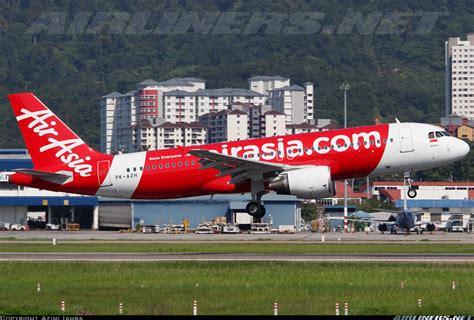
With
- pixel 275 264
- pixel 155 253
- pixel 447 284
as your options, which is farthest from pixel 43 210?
pixel 447 284

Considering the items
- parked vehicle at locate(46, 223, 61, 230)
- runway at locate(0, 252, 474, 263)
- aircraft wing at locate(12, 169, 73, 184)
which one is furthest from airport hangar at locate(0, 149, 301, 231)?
runway at locate(0, 252, 474, 263)

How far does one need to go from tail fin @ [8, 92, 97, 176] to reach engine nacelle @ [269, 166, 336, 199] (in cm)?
1253

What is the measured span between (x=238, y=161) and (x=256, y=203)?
3241 millimetres

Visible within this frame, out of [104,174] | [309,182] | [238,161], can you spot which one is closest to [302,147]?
[309,182]

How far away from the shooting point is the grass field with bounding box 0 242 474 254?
7762 cm

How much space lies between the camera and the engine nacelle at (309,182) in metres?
72.0

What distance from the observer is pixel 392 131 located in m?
72.8

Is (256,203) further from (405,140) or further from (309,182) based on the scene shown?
(405,140)

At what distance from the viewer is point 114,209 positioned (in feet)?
461

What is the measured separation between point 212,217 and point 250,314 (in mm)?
93433

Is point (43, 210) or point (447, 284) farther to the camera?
point (43, 210)

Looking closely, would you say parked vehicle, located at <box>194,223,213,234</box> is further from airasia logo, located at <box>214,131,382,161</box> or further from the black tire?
the black tire

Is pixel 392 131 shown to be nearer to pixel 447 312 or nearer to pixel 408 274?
pixel 408 274

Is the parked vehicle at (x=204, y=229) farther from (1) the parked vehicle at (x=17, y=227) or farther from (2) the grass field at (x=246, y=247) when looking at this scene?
(2) the grass field at (x=246, y=247)
